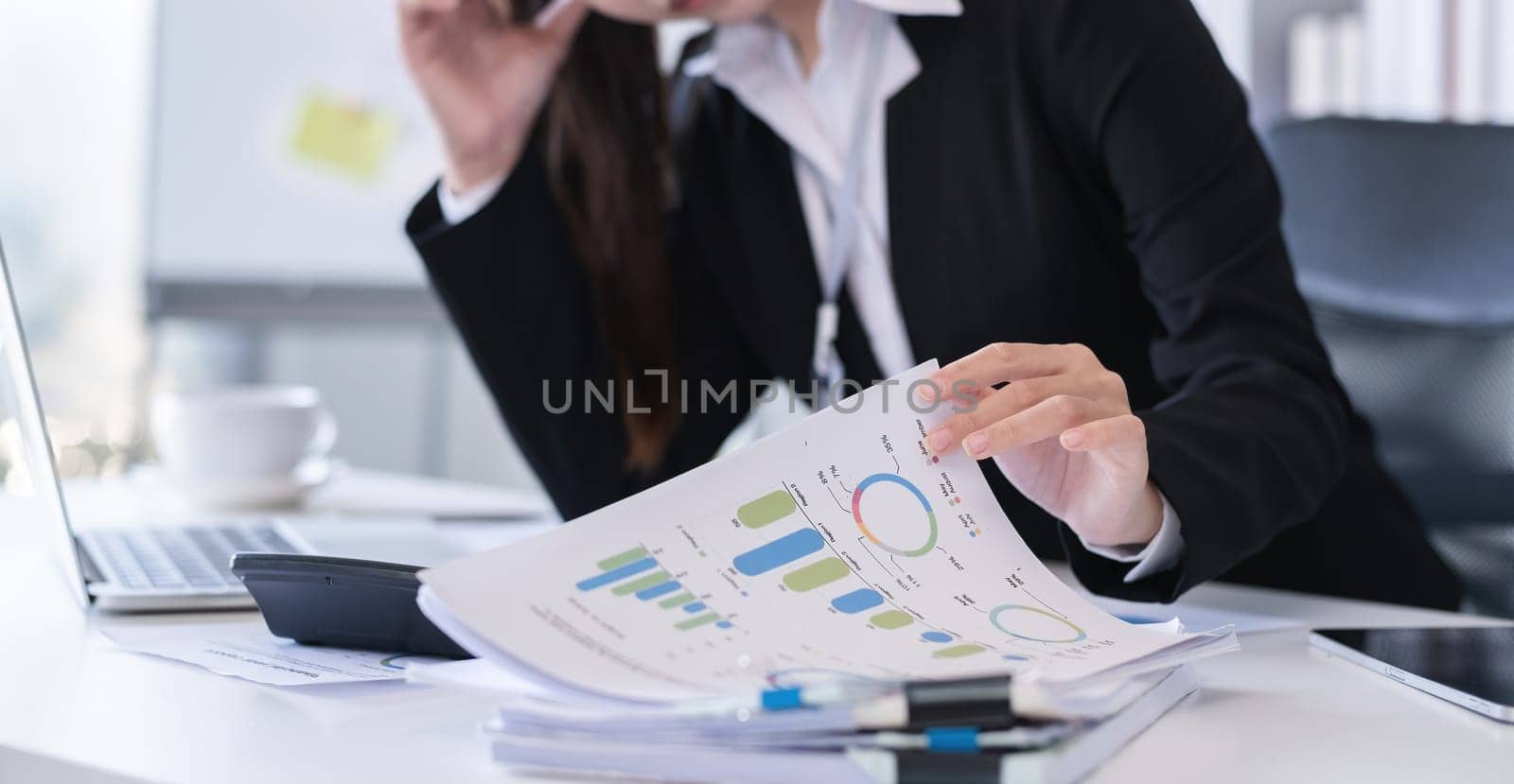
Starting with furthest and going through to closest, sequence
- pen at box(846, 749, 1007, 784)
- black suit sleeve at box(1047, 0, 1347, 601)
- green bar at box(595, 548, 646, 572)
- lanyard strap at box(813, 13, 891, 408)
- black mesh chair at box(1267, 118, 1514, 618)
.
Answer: black mesh chair at box(1267, 118, 1514, 618), lanyard strap at box(813, 13, 891, 408), black suit sleeve at box(1047, 0, 1347, 601), green bar at box(595, 548, 646, 572), pen at box(846, 749, 1007, 784)

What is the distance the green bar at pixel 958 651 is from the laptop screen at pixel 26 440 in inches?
16.1

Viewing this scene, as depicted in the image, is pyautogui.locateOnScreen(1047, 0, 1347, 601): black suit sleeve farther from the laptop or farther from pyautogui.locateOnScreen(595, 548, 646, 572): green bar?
the laptop

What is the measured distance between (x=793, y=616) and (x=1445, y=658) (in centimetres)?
30

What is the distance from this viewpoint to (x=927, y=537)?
Answer: 51 centimetres

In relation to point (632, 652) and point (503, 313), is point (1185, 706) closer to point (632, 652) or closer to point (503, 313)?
point (632, 652)

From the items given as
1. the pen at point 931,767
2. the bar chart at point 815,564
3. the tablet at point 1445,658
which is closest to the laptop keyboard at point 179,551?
the bar chart at point 815,564

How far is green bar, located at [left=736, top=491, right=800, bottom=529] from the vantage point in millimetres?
489

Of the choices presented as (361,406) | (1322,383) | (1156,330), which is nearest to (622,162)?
(1156,330)

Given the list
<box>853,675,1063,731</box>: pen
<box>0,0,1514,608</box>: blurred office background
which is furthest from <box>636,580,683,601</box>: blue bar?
<box>0,0,1514,608</box>: blurred office background

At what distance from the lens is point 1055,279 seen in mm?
924

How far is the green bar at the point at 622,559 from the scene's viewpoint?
0.46 meters

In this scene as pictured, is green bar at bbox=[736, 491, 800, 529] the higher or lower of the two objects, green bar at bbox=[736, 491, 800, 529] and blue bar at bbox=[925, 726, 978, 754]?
the higher

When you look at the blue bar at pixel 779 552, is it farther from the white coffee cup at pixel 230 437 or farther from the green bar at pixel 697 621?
the white coffee cup at pixel 230 437

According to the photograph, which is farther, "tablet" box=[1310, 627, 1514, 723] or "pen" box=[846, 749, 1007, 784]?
"tablet" box=[1310, 627, 1514, 723]
